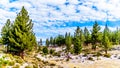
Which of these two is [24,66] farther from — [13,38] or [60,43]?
[60,43]

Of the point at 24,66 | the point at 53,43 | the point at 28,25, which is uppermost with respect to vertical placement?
the point at 28,25

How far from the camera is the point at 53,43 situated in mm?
194375

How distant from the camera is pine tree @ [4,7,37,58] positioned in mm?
51375

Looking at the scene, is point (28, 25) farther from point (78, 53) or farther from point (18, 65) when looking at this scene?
point (78, 53)

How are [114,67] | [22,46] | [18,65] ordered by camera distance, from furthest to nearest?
[114,67]
[22,46]
[18,65]

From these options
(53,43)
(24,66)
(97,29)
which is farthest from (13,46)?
(53,43)

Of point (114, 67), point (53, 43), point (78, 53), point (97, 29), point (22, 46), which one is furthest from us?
point (53, 43)

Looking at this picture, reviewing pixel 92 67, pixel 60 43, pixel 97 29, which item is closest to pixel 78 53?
pixel 97 29

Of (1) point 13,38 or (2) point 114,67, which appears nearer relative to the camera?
(1) point 13,38

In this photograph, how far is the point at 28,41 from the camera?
52031mm

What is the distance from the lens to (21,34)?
170 ft

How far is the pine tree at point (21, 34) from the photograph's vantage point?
51.4m

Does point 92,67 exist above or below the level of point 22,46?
below

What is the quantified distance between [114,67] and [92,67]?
5176 millimetres
